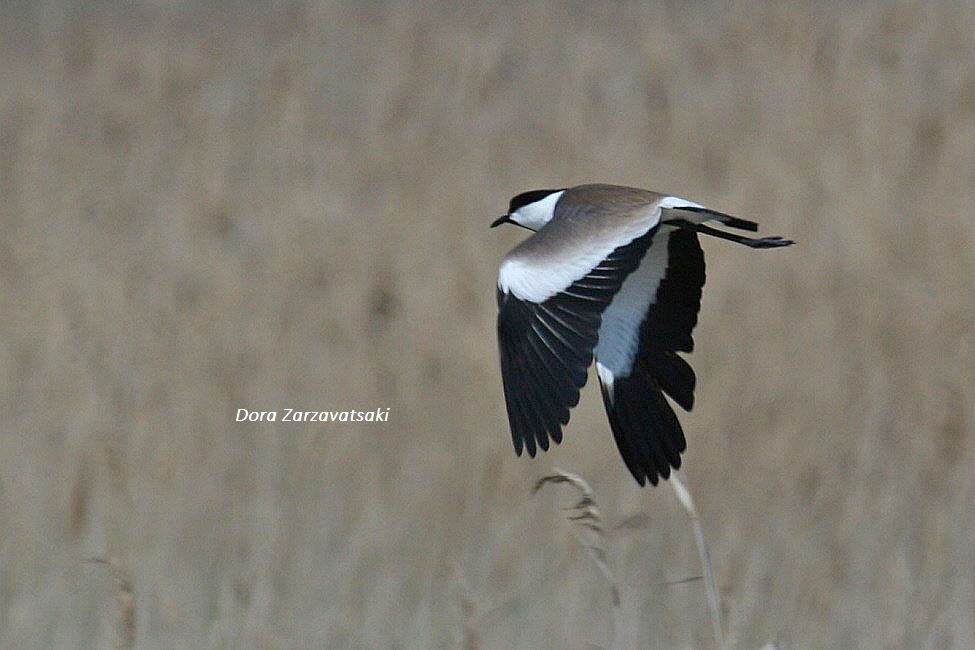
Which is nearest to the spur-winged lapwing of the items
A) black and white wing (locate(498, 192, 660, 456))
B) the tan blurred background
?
black and white wing (locate(498, 192, 660, 456))

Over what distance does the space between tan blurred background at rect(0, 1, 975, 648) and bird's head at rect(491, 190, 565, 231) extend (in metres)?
0.40

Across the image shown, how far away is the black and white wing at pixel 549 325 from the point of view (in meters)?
2.13

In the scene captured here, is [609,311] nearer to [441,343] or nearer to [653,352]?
[653,352]

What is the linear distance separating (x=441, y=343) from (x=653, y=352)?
79cm

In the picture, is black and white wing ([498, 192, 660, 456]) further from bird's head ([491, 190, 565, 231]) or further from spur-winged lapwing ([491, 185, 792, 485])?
bird's head ([491, 190, 565, 231])

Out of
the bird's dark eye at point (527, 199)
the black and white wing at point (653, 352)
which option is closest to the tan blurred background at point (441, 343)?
the black and white wing at point (653, 352)

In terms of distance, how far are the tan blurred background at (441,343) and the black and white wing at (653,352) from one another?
11.3 inches

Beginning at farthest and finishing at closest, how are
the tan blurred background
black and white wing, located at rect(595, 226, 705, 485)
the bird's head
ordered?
the bird's head < the tan blurred background < black and white wing, located at rect(595, 226, 705, 485)

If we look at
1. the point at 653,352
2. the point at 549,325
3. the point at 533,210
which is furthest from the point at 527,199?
the point at 549,325

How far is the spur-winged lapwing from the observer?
2150 millimetres

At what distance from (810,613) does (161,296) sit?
1.44m

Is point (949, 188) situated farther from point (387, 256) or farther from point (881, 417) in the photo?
point (387, 256)

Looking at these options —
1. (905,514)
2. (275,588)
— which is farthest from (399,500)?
(905,514)

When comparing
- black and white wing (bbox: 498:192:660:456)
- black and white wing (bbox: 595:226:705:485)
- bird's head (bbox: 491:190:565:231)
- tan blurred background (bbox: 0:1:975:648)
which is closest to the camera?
black and white wing (bbox: 498:192:660:456)
